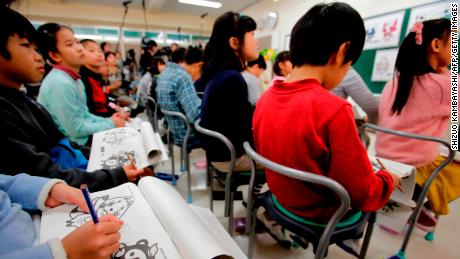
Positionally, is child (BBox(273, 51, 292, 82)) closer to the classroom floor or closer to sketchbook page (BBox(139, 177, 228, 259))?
the classroom floor

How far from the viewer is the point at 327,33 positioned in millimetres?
625

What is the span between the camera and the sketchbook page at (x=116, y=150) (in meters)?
0.79

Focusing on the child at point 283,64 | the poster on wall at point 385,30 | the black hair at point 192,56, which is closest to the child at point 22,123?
the black hair at point 192,56

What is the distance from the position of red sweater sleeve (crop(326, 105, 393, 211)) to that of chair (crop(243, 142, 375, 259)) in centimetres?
6

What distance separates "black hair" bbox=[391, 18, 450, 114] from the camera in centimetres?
106

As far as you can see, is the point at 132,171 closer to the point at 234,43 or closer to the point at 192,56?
the point at 234,43

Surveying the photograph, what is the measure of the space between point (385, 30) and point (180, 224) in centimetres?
337

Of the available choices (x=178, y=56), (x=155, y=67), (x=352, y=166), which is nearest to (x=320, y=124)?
(x=352, y=166)

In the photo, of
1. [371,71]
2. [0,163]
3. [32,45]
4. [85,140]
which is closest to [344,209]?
[0,163]

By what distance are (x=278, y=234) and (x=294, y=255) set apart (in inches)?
5.0

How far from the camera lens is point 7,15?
618 millimetres

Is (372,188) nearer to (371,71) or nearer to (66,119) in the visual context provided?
(66,119)

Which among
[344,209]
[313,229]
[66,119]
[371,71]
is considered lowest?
[313,229]

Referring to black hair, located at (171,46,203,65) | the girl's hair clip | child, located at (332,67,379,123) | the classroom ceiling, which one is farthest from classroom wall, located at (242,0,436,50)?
black hair, located at (171,46,203,65)
